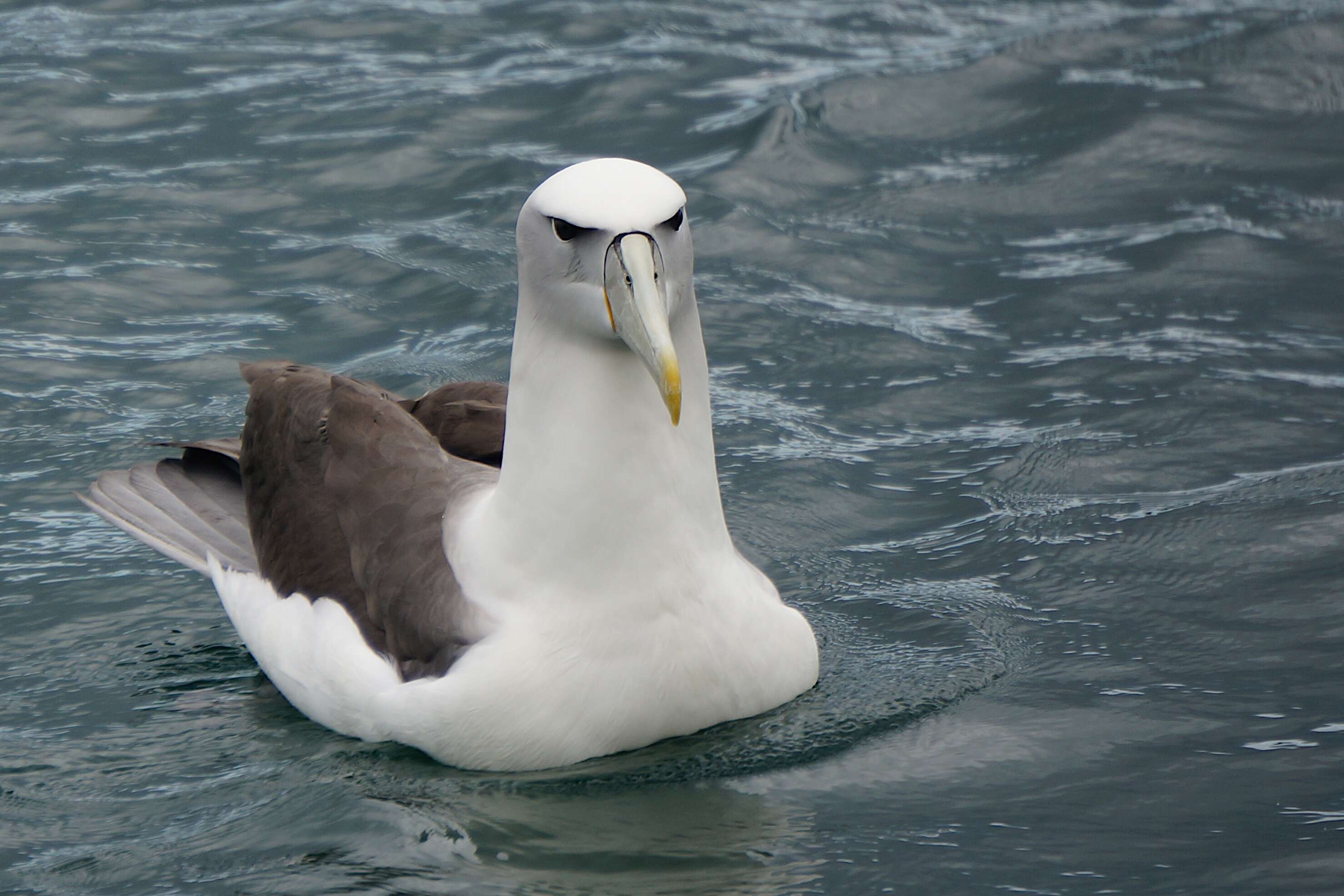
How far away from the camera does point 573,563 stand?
5609 mm

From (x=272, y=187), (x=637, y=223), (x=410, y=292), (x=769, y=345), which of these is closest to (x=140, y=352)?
(x=410, y=292)

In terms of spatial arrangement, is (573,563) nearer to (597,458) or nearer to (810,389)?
(597,458)

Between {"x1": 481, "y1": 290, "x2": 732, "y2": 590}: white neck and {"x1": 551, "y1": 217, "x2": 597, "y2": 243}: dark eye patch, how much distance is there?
30 centimetres

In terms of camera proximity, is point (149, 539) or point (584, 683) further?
point (149, 539)

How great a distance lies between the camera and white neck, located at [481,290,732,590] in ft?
A: 18.0

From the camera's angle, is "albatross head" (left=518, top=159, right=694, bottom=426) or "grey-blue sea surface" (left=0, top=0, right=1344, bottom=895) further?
"grey-blue sea surface" (left=0, top=0, right=1344, bottom=895)

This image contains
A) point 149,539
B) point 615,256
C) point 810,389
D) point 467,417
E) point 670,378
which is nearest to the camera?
point 670,378

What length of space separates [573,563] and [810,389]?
149 inches

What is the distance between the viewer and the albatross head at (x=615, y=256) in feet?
16.5

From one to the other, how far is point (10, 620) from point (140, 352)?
2.79m

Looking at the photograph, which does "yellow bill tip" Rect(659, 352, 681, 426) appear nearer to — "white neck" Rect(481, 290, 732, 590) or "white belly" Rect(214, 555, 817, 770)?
"white neck" Rect(481, 290, 732, 590)

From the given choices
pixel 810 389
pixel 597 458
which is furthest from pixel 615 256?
pixel 810 389

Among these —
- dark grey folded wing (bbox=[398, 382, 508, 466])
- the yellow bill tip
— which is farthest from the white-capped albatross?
dark grey folded wing (bbox=[398, 382, 508, 466])

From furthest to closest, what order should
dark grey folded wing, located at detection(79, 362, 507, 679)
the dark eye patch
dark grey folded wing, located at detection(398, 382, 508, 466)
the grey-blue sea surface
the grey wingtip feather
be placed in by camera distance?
1. the grey wingtip feather
2. dark grey folded wing, located at detection(398, 382, 508, 466)
3. dark grey folded wing, located at detection(79, 362, 507, 679)
4. the grey-blue sea surface
5. the dark eye patch
